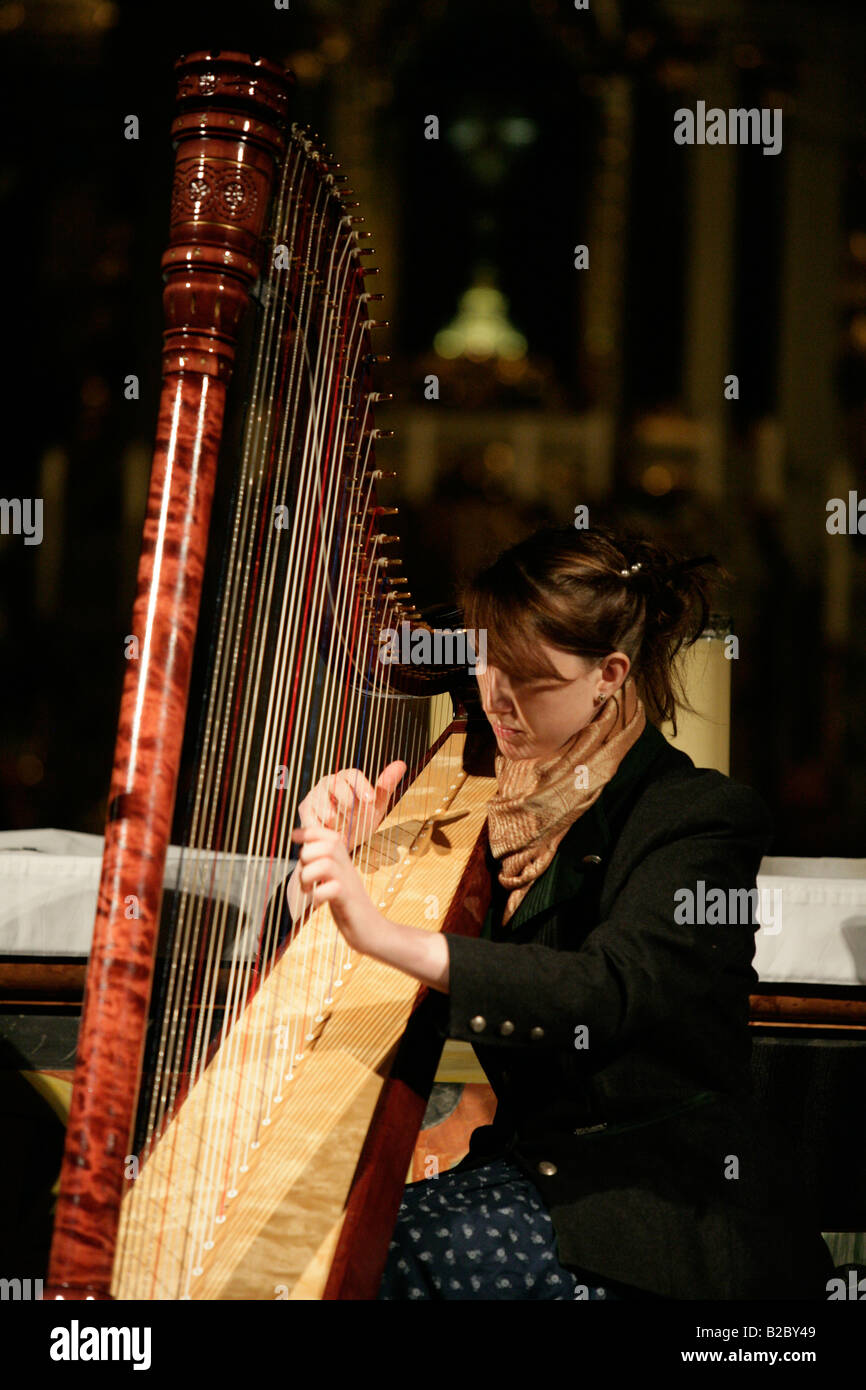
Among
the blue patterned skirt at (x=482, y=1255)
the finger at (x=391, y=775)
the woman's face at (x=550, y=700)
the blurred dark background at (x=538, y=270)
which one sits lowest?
the blue patterned skirt at (x=482, y=1255)

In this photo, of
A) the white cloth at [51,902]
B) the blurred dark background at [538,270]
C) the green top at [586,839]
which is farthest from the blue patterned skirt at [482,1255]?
the blurred dark background at [538,270]

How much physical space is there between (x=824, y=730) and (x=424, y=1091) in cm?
285

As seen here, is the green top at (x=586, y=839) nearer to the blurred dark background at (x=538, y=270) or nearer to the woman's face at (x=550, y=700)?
the woman's face at (x=550, y=700)

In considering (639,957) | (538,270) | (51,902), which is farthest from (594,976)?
(538,270)

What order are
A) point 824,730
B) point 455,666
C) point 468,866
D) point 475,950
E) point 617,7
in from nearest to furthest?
point 475,950, point 468,866, point 455,666, point 824,730, point 617,7

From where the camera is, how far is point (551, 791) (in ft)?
4.11

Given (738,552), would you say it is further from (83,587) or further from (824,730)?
(83,587)

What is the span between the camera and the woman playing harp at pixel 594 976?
1038mm

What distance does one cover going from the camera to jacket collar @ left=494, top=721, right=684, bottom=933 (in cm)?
125

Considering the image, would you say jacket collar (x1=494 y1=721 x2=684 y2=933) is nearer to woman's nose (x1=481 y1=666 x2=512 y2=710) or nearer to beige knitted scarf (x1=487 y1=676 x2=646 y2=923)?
beige knitted scarf (x1=487 y1=676 x2=646 y2=923)

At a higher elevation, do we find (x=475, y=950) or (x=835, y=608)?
(x=835, y=608)

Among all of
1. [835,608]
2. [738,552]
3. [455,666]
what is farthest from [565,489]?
[455,666]

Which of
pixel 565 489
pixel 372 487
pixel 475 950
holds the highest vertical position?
pixel 565 489

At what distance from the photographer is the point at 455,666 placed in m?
1.60
